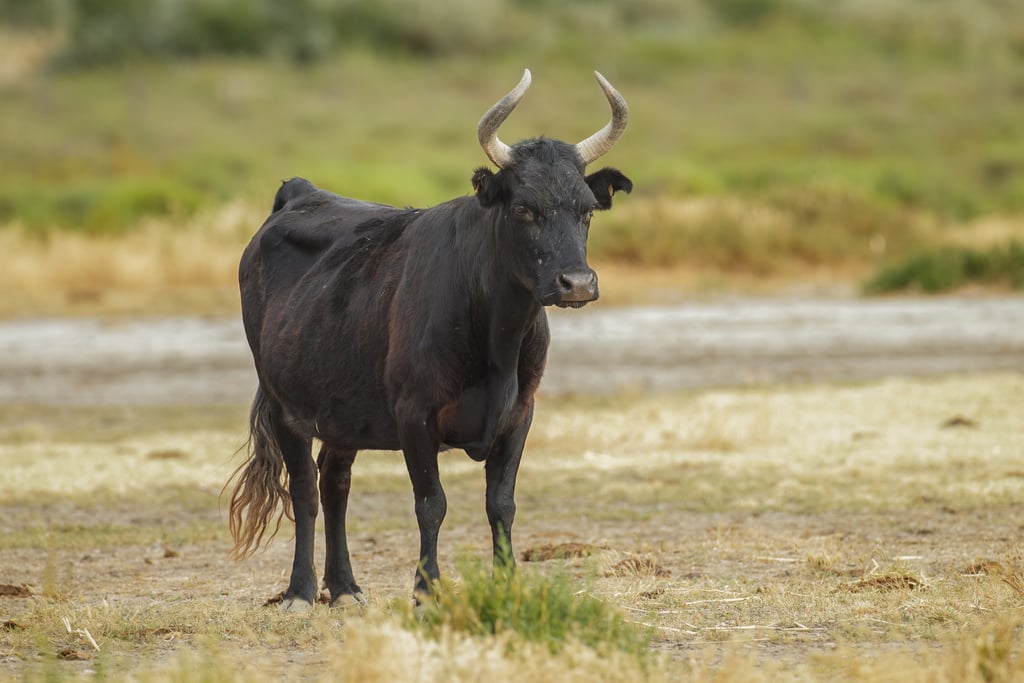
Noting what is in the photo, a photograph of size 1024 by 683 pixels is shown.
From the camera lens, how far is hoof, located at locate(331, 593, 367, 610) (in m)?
8.44

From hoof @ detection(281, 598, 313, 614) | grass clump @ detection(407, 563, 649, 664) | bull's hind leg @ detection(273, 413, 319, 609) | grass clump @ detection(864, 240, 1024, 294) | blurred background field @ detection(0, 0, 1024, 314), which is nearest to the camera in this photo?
grass clump @ detection(407, 563, 649, 664)

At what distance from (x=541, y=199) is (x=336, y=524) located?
8.20ft

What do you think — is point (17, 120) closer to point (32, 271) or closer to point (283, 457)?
point (32, 271)

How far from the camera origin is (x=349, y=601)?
8.54 meters

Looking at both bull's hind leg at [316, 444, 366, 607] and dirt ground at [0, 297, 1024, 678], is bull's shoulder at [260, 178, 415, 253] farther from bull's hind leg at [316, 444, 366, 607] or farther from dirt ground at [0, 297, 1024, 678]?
dirt ground at [0, 297, 1024, 678]

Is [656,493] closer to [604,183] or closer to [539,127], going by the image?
[604,183]

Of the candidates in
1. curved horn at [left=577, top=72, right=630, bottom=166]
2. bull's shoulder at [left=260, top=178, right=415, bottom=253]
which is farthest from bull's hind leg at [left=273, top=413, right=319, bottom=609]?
curved horn at [left=577, top=72, right=630, bottom=166]

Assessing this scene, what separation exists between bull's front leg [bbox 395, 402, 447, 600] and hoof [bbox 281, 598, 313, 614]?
898 mm

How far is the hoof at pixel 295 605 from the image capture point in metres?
8.47

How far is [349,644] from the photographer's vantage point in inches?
230

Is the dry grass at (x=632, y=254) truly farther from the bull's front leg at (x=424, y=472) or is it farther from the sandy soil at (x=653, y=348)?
the bull's front leg at (x=424, y=472)

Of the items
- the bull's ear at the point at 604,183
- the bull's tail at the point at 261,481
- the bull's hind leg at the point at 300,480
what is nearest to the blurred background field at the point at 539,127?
the bull's tail at the point at 261,481

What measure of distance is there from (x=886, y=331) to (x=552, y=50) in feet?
130

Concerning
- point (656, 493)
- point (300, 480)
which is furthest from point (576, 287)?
point (656, 493)
